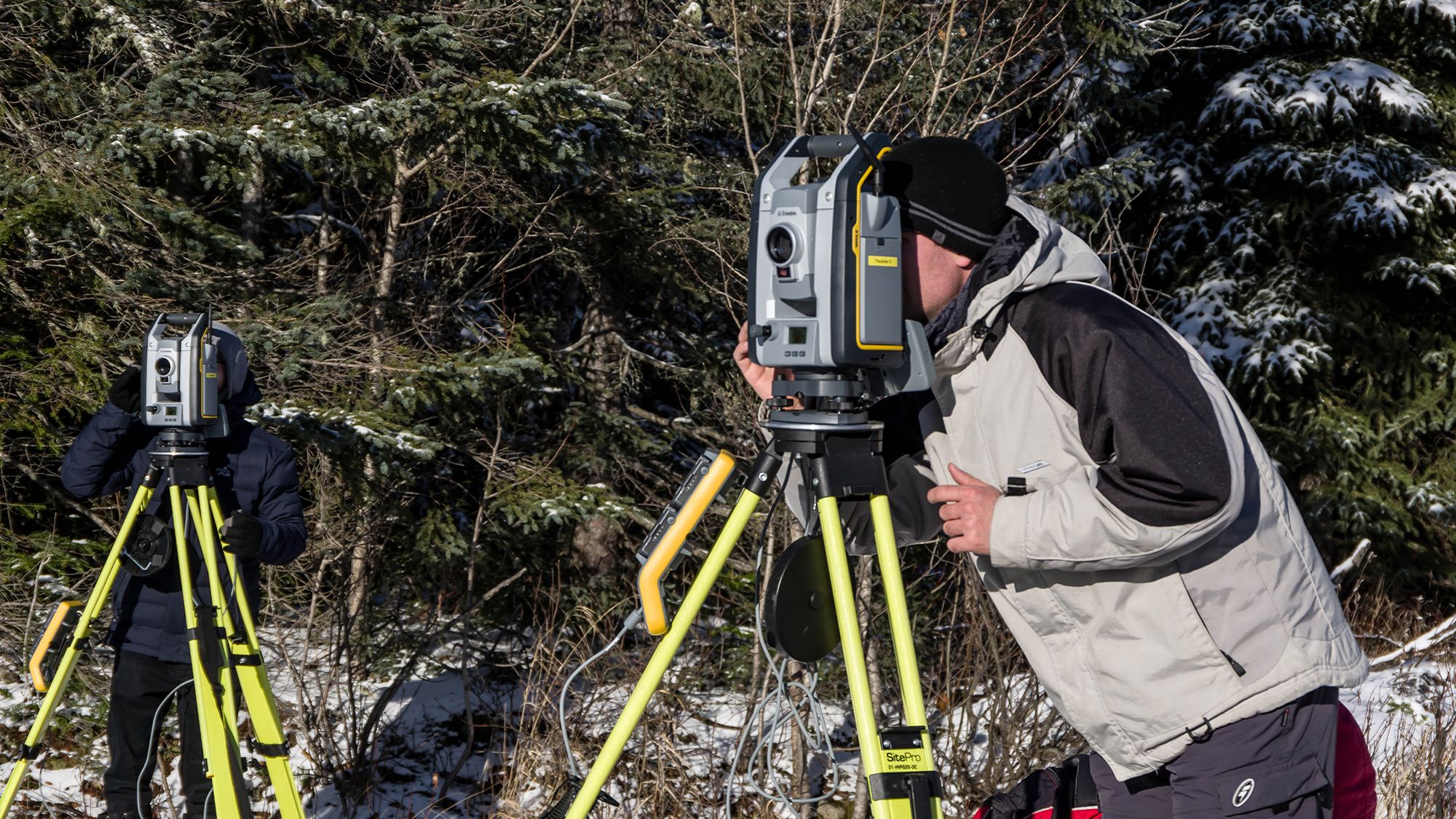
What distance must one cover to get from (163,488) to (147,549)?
246 millimetres

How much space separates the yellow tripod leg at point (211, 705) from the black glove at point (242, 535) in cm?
14

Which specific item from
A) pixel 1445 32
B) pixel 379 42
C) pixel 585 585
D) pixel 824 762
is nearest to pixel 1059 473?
pixel 824 762

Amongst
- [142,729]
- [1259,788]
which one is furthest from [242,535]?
[1259,788]

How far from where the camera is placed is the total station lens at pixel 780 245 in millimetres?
1606

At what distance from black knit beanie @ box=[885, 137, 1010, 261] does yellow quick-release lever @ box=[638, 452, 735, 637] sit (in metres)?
0.50

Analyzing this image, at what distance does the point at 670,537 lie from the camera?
1729mm

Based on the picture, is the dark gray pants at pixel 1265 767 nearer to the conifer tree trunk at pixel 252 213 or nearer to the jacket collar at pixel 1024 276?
the jacket collar at pixel 1024 276

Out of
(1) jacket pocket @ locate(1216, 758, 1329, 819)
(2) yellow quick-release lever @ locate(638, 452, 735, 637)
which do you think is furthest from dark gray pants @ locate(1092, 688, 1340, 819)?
(2) yellow quick-release lever @ locate(638, 452, 735, 637)

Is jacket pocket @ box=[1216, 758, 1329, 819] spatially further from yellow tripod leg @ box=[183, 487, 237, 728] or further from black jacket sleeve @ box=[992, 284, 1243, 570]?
yellow tripod leg @ box=[183, 487, 237, 728]

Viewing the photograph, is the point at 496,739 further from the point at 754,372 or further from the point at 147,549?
the point at 754,372

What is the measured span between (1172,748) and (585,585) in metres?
6.03

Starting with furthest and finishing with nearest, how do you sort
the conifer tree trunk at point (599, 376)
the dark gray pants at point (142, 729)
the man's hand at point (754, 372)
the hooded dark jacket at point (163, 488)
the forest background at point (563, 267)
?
the conifer tree trunk at point (599, 376) → the forest background at point (563, 267) → the dark gray pants at point (142, 729) → the hooded dark jacket at point (163, 488) → the man's hand at point (754, 372)

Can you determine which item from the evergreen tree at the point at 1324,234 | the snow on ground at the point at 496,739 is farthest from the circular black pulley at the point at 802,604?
the evergreen tree at the point at 1324,234

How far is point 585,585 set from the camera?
747cm
